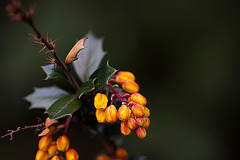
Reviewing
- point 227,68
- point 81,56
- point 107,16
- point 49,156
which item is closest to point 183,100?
point 227,68

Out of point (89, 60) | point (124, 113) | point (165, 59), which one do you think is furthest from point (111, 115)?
point (165, 59)

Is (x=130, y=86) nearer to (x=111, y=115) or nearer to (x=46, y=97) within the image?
(x=111, y=115)

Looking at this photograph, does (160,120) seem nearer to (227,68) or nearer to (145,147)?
(145,147)

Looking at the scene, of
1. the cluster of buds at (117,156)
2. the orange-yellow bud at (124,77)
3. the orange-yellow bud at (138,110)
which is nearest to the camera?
the orange-yellow bud at (138,110)

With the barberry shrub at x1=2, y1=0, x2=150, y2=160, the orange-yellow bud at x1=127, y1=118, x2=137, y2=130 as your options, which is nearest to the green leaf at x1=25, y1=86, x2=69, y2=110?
the barberry shrub at x1=2, y1=0, x2=150, y2=160

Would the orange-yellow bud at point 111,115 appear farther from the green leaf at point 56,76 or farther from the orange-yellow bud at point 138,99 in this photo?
the green leaf at point 56,76

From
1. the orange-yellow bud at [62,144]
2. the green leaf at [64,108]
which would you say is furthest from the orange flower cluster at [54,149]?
the green leaf at [64,108]
